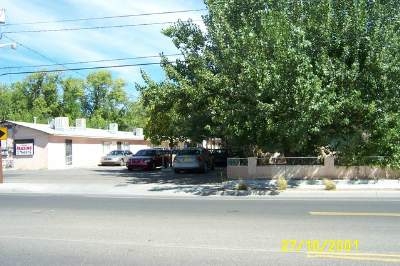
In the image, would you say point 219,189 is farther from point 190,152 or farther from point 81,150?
point 81,150

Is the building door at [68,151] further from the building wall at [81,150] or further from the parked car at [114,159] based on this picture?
the parked car at [114,159]

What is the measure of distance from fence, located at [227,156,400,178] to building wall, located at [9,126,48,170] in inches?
704

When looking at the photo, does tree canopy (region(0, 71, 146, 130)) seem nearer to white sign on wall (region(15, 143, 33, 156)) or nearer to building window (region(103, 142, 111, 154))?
building window (region(103, 142, 111, 154))

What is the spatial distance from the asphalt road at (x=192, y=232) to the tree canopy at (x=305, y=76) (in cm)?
491

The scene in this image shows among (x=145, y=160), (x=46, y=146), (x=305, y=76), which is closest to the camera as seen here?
(x=305, y=76)

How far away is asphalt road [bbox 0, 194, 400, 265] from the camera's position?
7.78m

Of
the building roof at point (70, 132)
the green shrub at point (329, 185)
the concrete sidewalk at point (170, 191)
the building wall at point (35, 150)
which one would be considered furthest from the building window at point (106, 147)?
the green shrub at point (329, 185)

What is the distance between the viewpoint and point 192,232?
10039 mm

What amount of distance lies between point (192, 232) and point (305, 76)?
10.4m

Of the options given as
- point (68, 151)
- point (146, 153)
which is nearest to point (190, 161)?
point (146, 153)

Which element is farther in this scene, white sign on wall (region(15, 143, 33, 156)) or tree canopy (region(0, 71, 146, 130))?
tree canopy (region(0, 71, 146, 130))

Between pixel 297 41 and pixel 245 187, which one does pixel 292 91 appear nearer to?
pixel 297 41

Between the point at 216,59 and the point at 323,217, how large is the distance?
437 inches

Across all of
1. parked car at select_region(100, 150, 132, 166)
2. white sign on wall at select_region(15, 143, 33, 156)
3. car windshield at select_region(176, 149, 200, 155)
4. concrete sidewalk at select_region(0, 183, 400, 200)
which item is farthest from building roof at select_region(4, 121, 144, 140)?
concrete sidewalk at select_region(0, 183, 400, 200)
